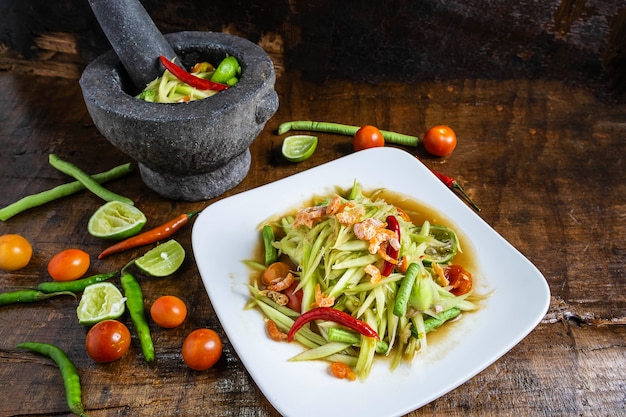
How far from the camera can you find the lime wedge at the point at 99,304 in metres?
2.85

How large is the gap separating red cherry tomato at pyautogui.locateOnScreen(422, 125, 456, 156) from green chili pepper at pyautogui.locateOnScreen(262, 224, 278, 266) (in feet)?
4.71

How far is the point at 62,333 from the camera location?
2.85m

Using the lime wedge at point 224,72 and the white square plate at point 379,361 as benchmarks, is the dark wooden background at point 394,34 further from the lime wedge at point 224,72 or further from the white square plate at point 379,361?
the white square plate at point 379,361

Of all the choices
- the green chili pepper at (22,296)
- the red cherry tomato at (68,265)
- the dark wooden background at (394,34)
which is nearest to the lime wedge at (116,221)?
the red cherry tomato at (68,265)

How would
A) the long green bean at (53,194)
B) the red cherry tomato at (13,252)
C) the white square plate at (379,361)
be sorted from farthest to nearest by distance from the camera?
the long green bean at (53,194), the red cherry tomato at (13,252), the white square plate at (379,361)

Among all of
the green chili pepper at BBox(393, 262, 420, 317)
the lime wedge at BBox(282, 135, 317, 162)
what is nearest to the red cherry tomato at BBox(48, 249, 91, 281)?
the lime wedge at BBox(282, 135, 317, 162)

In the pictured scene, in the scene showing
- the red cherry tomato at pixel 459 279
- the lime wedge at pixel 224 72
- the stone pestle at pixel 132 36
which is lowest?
the red cherry tomato at pixel 459 279

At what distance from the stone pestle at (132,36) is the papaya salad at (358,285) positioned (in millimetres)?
1265

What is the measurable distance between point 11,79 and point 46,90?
39 centimetres

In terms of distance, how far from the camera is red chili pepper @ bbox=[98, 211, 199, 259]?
10.6 ft

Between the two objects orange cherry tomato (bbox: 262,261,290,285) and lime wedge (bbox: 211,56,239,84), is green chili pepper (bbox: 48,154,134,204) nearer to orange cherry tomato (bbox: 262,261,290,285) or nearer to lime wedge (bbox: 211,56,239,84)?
lime wedge (bbox: 211,56,239,84)

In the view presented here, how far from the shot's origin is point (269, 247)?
116 inches

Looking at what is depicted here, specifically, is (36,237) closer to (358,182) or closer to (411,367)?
(358,182)

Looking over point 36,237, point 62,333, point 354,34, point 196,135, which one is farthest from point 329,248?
point 354,34
